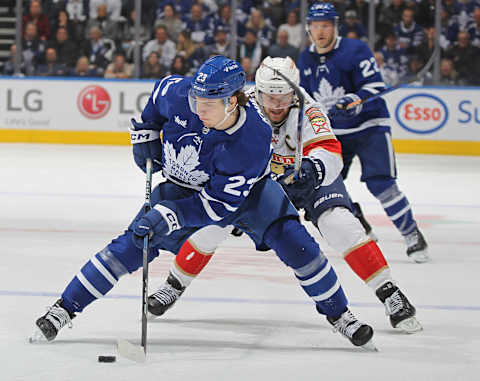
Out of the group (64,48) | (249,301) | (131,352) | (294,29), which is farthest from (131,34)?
(131,352)

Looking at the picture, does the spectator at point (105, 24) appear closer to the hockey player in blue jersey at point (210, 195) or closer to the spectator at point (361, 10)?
the spectator at point (361, 10)

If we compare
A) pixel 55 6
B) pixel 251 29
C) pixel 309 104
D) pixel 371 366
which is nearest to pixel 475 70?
pixel 251 29

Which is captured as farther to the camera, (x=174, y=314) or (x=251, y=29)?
(x=251, y=29)

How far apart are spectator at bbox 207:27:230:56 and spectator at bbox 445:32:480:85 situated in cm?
228

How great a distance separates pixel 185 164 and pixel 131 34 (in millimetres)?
7707

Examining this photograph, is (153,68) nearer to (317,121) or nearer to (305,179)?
(317,121)

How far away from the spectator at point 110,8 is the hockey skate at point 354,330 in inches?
314

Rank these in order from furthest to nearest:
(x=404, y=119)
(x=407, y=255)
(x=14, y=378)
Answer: (x=404, y=119)
(x=407, y=255)
(x=14, y=378)

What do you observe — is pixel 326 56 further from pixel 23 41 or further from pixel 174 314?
pixel 23 41

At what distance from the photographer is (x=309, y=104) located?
3.51m

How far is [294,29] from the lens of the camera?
10.2 meters

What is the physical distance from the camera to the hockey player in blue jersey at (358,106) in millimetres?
4824

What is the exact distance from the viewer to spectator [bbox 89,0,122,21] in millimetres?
10641

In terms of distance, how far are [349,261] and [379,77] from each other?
172 cm
